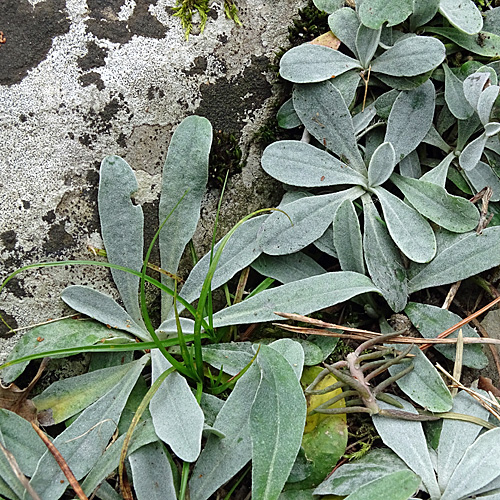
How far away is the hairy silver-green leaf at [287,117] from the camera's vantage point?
1543 mm

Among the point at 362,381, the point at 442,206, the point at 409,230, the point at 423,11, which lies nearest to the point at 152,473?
the point at 362,381

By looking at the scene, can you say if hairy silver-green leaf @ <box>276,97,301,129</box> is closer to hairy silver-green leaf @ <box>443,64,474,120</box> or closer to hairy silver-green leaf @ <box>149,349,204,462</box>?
hairy silver-green leaf @ <box>443,64,474,120</box>

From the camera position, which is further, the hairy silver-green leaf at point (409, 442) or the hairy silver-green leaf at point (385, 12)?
the hairy silver-green leaf at point (385, 12)

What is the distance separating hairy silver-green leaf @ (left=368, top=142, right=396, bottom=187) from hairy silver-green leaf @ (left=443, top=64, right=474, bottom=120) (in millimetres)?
258

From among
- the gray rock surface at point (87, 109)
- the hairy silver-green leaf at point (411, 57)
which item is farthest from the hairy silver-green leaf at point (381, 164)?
the gray rock surface at point (87, 109)

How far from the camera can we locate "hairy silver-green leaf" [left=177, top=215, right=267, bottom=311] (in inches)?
55.6

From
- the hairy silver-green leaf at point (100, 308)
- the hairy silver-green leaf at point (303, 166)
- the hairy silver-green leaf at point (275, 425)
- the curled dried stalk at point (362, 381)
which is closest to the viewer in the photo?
the hairy silver-green leaf at point (275, 425)

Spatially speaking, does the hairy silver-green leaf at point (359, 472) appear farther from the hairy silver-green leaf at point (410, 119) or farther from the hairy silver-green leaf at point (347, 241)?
the hairy silver-green leaf at point (410, 119)

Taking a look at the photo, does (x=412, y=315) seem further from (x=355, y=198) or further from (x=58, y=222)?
(x=58, y=222)

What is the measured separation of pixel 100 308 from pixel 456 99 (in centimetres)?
115

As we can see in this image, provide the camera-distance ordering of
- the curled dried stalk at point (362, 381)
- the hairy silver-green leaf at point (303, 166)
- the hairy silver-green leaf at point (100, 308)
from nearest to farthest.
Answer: the curled dried stalk at point (362, 381) < the hairy silver-green leaf at point (100, 308) < the hairy silver-green leaf at point (303, 166)

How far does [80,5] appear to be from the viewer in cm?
140

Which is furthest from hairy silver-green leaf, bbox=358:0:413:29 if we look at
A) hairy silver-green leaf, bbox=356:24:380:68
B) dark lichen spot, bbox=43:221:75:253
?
dark lichen spot, bbox=43:221:75:253

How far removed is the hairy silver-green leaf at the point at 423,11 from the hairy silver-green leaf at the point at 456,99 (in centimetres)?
17
